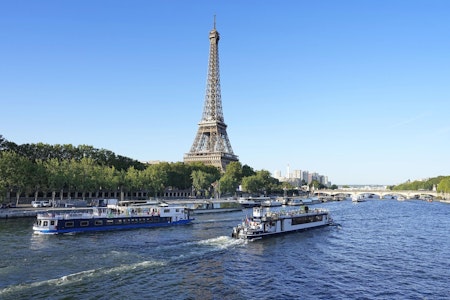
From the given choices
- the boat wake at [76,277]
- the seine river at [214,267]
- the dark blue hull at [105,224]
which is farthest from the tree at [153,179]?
the boat wake at [76,277]

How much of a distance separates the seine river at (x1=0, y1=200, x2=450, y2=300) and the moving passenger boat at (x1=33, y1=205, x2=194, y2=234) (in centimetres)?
286

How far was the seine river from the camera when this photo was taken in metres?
31.0

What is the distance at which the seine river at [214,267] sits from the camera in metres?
31.0

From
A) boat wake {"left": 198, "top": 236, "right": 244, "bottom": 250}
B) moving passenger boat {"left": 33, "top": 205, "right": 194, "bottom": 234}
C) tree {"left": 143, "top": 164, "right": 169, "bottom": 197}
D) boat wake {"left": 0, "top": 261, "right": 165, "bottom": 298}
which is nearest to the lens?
boat wake {"left": 0, "top": 261, "right": 165, "bottom": 298}

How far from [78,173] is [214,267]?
82814mm

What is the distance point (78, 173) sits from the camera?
110m

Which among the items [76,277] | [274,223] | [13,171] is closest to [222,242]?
[274,223]

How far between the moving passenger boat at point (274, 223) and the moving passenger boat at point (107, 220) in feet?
54.8

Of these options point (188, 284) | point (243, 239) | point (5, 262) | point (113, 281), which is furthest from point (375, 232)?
point (5, 262)

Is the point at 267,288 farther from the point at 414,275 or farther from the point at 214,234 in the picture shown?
the point at 214,234

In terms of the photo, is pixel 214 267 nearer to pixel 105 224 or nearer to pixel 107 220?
pixel 105 224

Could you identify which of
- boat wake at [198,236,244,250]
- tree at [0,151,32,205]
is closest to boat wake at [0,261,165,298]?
boat wake at [198,236,244,250]

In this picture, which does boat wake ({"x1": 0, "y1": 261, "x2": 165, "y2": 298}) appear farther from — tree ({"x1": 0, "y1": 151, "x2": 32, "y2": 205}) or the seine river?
tree ({"x1": 0, "y1": 151, "x2": 32, "y2": 205})

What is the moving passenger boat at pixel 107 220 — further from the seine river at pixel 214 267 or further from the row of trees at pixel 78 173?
the row of trees at pixel 78 173
